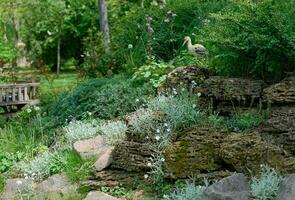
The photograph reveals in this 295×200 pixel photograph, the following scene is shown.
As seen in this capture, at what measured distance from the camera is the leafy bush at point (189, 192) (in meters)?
5.15

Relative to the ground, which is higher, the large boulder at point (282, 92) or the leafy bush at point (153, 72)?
the large boulder at point (282, 92)

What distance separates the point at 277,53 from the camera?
19.8ft

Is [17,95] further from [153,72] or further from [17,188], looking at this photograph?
[17,188]

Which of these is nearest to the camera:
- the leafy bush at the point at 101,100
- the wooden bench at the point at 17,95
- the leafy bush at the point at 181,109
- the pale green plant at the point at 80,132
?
the leafy bush at the point at 181,109

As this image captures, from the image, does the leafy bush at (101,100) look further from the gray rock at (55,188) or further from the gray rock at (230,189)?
the gray rock at (230,189)

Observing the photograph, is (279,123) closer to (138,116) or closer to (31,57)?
(138,116)

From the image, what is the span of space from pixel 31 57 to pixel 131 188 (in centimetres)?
1931

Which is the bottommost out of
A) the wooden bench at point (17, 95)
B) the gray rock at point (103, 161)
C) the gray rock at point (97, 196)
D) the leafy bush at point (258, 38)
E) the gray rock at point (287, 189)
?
the wooden bench at point (17, 95)

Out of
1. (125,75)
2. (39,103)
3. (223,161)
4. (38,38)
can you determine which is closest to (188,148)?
(223,161)

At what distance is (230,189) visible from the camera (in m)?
A: 4.88

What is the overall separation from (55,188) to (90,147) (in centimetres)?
68

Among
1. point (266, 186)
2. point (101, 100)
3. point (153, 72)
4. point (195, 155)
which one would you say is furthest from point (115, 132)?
point (266, 186)

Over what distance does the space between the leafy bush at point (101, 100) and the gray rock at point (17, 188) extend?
1.81m

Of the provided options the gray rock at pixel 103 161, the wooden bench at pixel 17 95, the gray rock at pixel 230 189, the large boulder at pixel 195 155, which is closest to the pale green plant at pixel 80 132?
the gray rock at pixel 103 161
